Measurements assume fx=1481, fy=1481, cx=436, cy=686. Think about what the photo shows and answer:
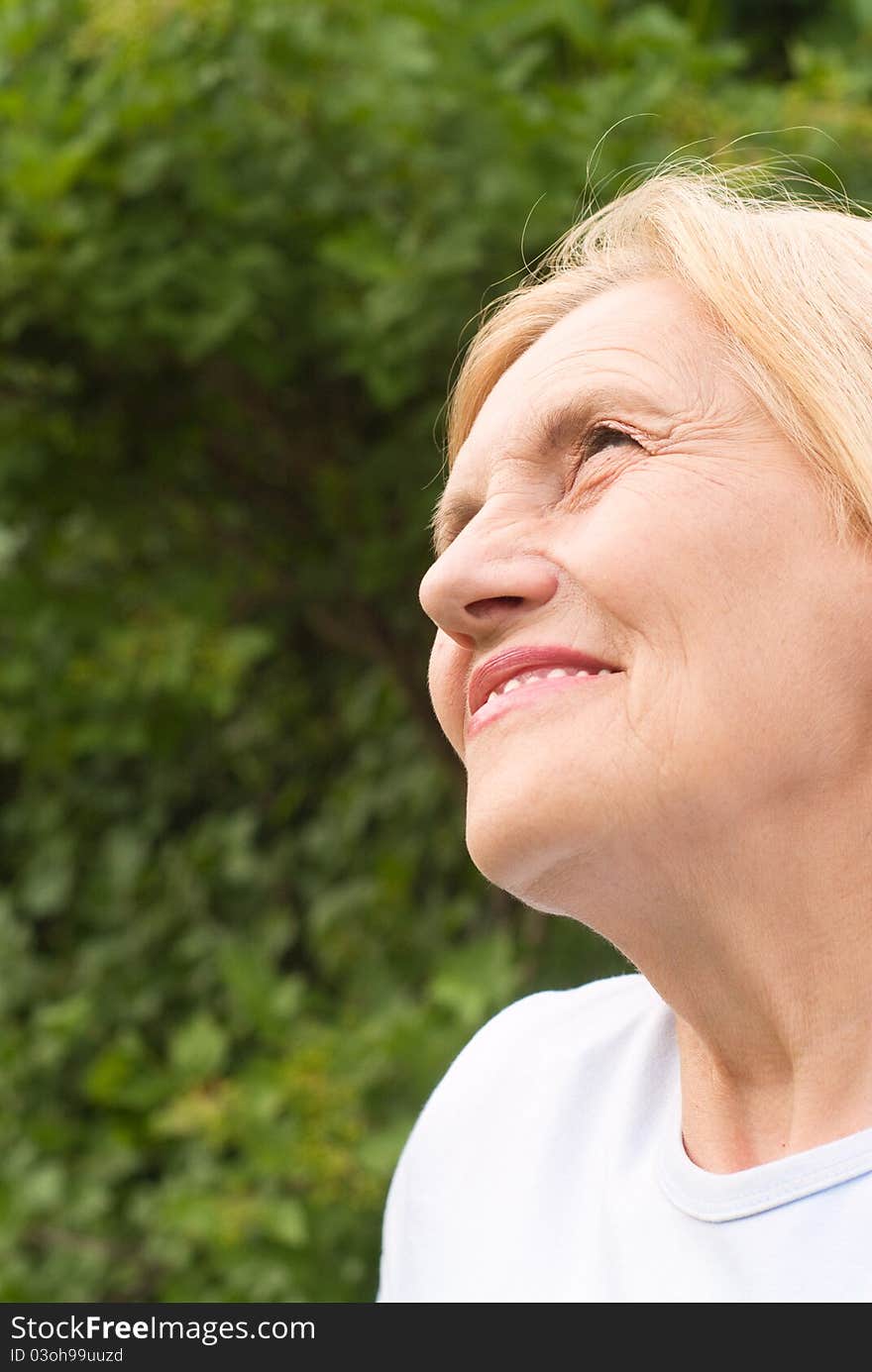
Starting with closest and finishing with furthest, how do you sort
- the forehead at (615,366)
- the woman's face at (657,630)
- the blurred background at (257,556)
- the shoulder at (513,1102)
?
the woman's face at (657,630)
the forehead at (615,366)
the shoulder at (513,1102)
the blurred background at (257,556)

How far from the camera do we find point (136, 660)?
2.59 metres

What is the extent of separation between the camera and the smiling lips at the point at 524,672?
103 centimetres

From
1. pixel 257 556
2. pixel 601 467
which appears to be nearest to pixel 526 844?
pixel 601 467

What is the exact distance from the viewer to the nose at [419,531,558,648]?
41.6 inches

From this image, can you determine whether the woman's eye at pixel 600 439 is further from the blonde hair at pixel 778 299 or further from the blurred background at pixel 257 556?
the blurred background at pixel 257 556

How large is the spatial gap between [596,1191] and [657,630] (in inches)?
18.7

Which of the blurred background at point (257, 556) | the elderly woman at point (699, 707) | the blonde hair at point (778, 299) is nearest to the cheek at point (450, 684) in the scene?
the elderly woman at point (699, 707)

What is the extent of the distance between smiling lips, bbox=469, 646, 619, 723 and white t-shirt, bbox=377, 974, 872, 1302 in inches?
14.1

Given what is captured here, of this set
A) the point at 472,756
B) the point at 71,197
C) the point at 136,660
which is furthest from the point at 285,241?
the point at 472,756

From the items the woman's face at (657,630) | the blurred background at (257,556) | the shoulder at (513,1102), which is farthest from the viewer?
the blurred background at (257,556)

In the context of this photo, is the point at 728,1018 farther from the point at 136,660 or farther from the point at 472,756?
the point at 136,660

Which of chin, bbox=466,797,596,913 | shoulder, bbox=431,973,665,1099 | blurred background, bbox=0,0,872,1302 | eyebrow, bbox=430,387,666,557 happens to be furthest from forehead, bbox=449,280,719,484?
blurred background, bbox=0,0,872,1302

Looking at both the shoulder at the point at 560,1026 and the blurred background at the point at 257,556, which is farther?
the blurred background at the point at 257,556

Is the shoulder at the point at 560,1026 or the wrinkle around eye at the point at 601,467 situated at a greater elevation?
the wrinkle around eye at the point at 601,467
